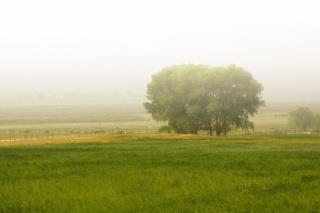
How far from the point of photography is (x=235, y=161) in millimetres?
41312

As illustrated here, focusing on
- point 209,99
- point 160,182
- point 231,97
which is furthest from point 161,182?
point 209,99

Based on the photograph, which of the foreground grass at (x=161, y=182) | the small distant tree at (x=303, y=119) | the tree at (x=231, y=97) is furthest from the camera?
the small distant tree at (x=303, y=119)

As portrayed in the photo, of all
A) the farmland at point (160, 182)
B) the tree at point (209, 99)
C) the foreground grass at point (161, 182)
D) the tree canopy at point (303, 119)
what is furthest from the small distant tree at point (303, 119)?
the farmland at point (160, 182)

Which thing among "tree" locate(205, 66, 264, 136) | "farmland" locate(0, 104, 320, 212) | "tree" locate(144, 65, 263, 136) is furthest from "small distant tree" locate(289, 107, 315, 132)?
"farmland" locate(0, 104, 320, 212)

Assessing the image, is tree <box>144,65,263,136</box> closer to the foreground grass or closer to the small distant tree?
the small distant tree

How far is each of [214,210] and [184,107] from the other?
225 ft

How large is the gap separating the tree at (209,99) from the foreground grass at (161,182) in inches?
1632

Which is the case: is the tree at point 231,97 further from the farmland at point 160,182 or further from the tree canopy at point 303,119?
the farmland at point 160,182

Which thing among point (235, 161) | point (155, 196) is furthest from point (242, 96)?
point (155, 196)

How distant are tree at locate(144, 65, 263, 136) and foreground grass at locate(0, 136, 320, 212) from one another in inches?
1632

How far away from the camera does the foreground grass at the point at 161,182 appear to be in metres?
25.9

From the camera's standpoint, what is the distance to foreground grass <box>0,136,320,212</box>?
84.8 feet

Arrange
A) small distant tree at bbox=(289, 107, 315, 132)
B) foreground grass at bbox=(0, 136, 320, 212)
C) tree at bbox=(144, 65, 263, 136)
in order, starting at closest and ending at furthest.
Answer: foreground grass at bbox=(0, 136, 320, 212)
tree at bbox=(144, 65, 263, 136)
small distant tree at bbox=(289, 107, 315, 132)

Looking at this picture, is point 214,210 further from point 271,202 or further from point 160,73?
point 160,73
